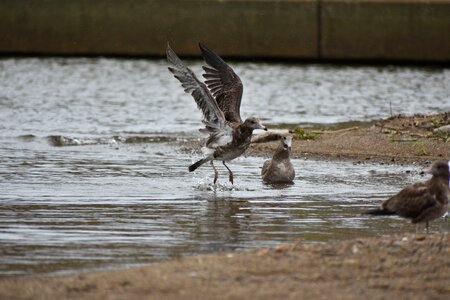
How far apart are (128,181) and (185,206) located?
1889 millimetres

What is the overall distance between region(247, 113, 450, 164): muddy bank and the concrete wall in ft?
42.0

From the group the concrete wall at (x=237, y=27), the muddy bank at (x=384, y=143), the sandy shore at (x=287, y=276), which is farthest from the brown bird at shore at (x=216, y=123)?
the concrete wall at (x=237, y=27)

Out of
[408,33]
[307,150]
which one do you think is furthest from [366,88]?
[307,150]

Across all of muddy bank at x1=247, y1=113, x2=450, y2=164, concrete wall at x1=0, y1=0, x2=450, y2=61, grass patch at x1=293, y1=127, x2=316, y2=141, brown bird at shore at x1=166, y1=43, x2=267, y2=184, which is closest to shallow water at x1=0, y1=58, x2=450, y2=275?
brown bird at shore at x1=166, y1=43, x2=267, y2=184

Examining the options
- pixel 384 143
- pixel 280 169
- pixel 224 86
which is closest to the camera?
pixel 280 169

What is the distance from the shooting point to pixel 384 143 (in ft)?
52.1

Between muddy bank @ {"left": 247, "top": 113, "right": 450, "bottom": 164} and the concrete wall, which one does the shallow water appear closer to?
muddy bank @ {"left": 247, "top": 113, "right": 450, "bottom": 164}

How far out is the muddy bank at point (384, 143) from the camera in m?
15.1

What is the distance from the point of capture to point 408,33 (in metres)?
30.2

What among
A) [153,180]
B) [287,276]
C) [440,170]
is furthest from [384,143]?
[287,276]

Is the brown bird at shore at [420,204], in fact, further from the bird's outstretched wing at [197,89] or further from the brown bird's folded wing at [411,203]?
the bird's outstretched wing at [197,89]

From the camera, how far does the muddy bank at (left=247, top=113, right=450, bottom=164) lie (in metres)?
15.1

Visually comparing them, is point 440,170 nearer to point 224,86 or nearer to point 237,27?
point 224,86

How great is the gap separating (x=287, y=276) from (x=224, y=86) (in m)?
7.03
